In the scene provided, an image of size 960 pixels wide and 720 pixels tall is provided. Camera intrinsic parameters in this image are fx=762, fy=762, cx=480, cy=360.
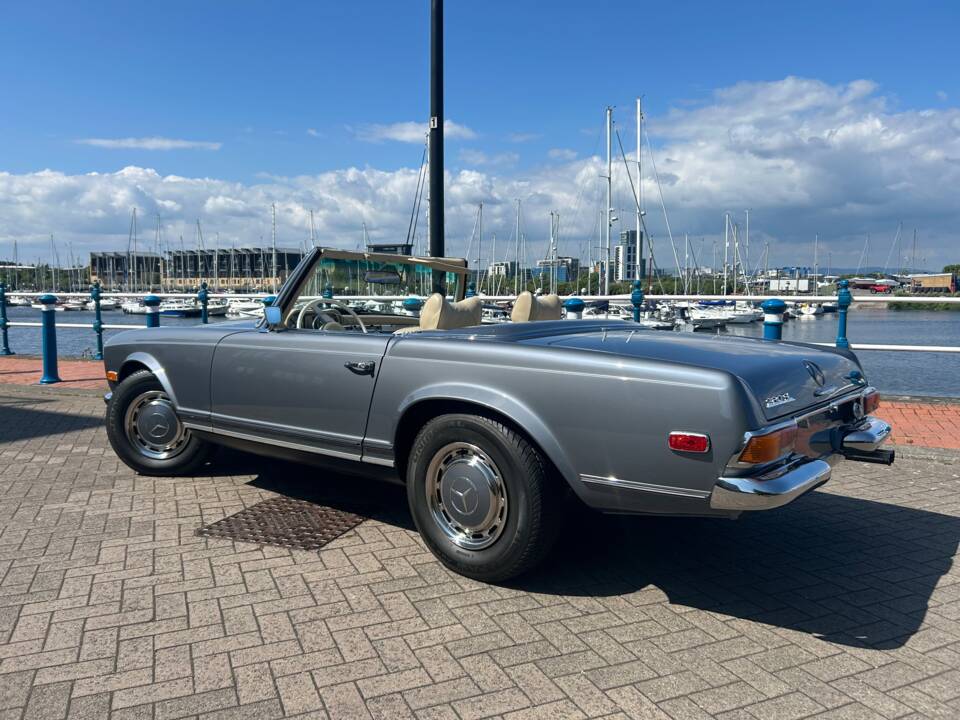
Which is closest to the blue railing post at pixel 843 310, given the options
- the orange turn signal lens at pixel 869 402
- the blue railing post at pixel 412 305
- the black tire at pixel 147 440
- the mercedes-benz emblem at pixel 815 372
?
the orange turn signal lens at pixel 869 402

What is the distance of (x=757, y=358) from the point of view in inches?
123

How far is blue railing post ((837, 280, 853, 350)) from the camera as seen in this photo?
7.40m

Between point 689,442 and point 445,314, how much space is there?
1.71 metres

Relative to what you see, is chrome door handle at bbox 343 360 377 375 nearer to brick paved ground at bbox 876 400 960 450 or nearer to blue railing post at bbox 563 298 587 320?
brick paved ground at bbox 876 400 960 450

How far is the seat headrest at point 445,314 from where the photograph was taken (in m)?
4.04

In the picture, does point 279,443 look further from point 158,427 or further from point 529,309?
point 529,309

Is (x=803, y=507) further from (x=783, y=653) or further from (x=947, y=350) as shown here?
(x=947, y=350)

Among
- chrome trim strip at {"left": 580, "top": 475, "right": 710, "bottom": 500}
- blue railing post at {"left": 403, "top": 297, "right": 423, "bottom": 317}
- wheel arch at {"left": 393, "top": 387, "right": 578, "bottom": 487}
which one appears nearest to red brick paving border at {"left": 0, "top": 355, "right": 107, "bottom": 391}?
blue railing post at {"left": 403, "top": 297, "right": 423, "bottom": 317}

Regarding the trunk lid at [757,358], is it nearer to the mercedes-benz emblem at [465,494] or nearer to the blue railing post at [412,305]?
the mercedes-benz emblem at [465,494]

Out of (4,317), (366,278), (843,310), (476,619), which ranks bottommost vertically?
(476,619)

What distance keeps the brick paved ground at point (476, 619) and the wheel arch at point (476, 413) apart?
22.5 inches

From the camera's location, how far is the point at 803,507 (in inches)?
179

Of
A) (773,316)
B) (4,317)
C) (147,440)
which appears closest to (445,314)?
(147,440)

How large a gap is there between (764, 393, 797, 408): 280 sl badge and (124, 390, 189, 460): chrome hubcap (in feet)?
12.0
